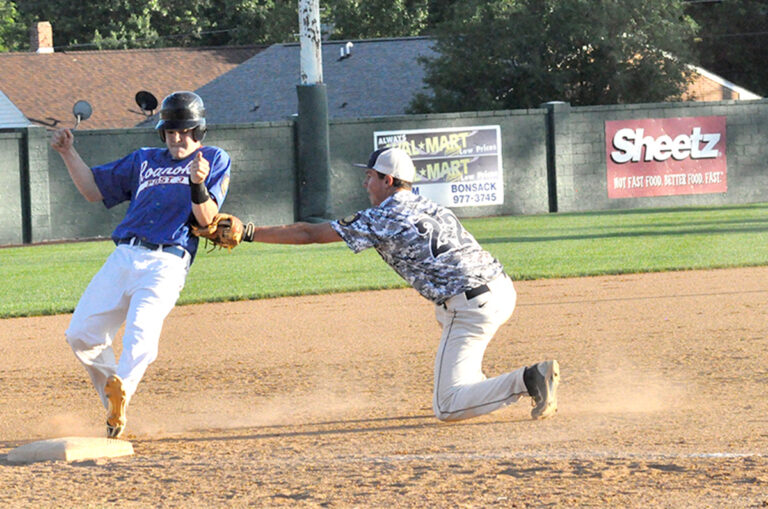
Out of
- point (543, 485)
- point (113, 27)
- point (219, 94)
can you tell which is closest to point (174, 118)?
point (543, 485)

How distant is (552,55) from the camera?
30.9 meters

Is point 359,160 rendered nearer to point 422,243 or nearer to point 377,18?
point 422,243

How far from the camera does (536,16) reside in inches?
1210

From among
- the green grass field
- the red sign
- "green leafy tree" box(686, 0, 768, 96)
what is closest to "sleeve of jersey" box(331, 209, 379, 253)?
the green grass field

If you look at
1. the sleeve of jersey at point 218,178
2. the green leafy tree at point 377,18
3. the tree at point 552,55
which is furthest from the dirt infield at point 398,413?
the green leafy tree at point 377,18

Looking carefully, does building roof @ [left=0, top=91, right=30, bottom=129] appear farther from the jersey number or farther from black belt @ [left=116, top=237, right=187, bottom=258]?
the jersey number

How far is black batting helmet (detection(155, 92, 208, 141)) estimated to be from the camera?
5.94 metres

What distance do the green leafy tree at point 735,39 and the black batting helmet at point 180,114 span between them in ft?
135

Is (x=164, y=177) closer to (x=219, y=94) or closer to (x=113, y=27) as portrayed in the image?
(x=219, y=94)

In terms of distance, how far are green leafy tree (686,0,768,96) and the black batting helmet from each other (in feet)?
135

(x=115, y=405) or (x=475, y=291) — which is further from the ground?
(x=475, y=291)

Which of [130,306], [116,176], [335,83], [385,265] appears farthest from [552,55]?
[130,306]

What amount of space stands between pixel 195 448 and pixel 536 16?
26.5 meters

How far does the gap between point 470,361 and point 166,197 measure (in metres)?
1.82
